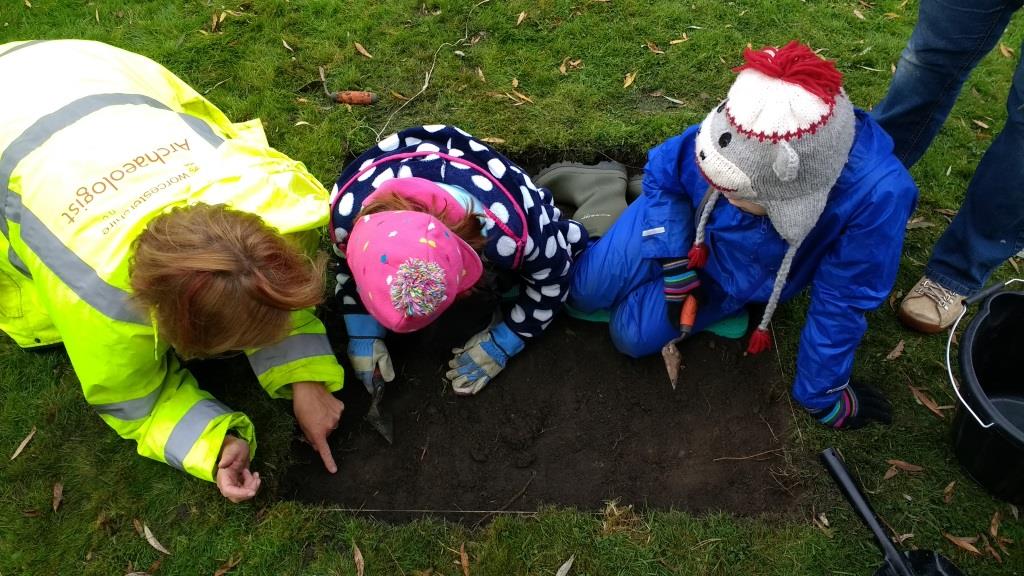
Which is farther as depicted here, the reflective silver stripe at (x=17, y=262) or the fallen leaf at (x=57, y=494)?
the fallen leaf at (x=57, y=494)

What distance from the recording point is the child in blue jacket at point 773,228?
196 centimetres

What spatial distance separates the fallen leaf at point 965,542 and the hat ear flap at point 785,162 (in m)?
1.78

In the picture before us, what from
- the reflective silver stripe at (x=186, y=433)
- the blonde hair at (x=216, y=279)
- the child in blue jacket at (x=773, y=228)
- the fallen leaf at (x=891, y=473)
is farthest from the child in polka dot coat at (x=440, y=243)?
the fallen leaf at (x=891, y=473)

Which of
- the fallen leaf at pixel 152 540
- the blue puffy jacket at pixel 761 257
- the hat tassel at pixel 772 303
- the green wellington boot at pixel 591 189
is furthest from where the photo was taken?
the green wellington boot at pixel 591 189

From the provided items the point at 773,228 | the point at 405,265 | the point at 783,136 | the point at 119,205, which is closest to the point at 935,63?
the point at 773,228

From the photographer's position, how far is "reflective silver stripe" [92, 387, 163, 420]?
2471 millimetres

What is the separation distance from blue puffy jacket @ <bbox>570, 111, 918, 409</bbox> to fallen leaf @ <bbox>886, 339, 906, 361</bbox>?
1.89ft

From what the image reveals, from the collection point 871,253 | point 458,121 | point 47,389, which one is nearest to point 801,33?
point 458,121

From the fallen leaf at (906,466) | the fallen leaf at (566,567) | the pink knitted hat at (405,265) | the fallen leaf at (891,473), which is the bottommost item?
the fallen leaf at (566,567)

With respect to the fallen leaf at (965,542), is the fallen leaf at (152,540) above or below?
below

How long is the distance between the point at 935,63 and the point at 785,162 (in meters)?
1.47

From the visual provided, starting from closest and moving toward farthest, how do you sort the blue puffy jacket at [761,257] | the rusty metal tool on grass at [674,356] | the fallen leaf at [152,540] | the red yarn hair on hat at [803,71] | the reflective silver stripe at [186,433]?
the red yarn hair on hat at [803,71]
the blue puffy jacket at [761,257]
the reflective silver stripe at [186,433]
the fallen leaf at [152,540]
the rusty metal tool on grass at [674,356]

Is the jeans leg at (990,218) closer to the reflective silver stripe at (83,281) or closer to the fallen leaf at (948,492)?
the fallen leaf at (948,492)

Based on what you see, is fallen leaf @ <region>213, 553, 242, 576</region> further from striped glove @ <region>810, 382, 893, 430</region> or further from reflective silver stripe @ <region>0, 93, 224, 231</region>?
striped glove @ <region>810, 382, 893, 430</region>
